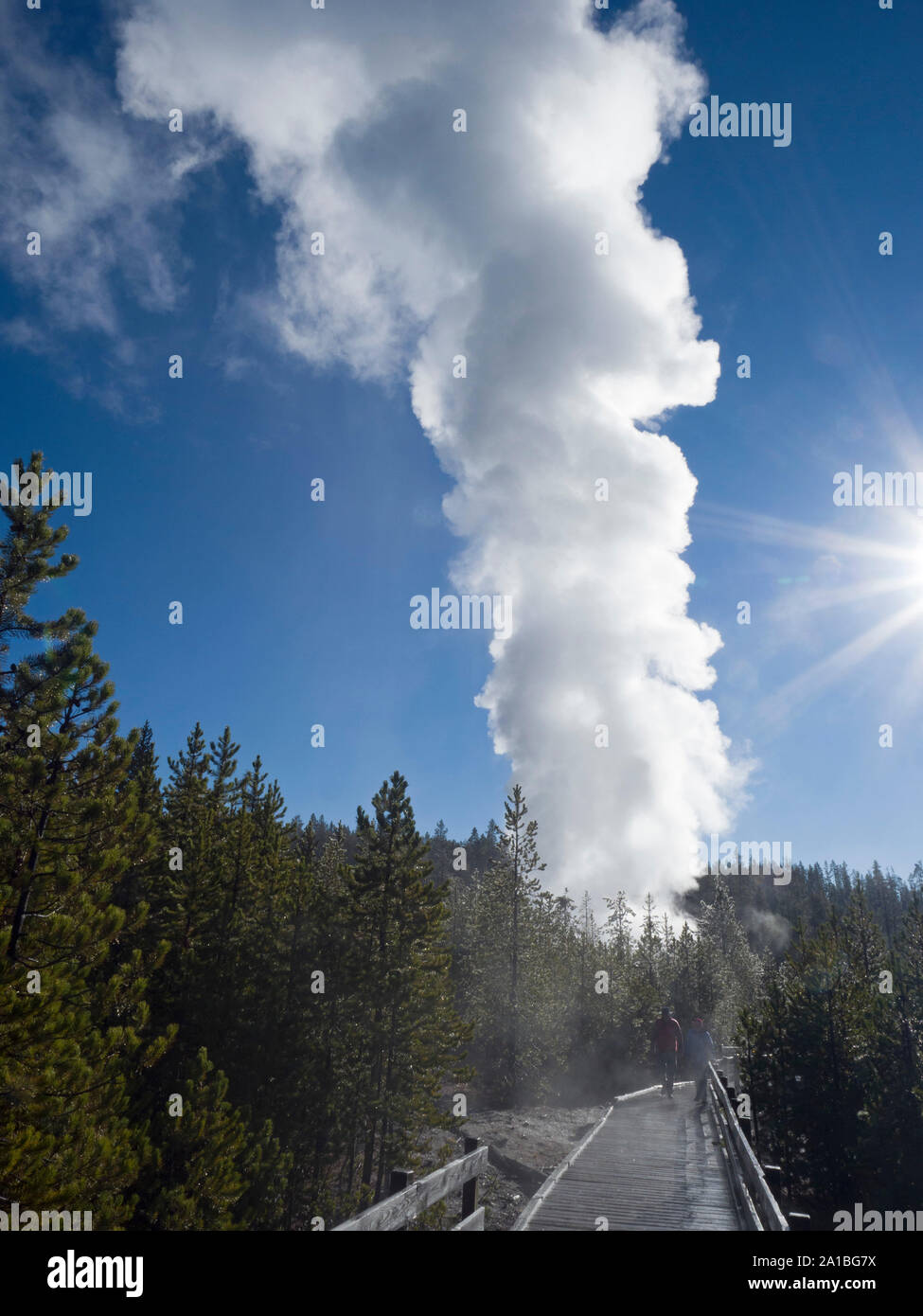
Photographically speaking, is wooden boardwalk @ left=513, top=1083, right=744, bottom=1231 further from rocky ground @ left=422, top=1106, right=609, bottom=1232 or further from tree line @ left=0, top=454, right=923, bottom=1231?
tree line @ left=0, top=454, right=923, bottom=1231

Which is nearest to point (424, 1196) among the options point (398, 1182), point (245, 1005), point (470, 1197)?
point (398, 1182)

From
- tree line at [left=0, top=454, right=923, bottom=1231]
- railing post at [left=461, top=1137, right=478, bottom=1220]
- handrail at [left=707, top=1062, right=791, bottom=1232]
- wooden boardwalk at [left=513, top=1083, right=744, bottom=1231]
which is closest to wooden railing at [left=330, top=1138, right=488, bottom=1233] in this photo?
railing post at [left=461, top=1137, right=478, bottom=1220]

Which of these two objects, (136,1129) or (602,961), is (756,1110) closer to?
(136,1129)

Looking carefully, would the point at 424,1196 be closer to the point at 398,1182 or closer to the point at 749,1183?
the point at 398,1182

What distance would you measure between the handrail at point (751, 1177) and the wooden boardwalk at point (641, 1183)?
0.30m

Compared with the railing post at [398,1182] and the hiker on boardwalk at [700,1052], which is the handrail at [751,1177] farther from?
the hiker on boardwalk at [700,1052]

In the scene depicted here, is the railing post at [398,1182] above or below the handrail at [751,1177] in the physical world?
above

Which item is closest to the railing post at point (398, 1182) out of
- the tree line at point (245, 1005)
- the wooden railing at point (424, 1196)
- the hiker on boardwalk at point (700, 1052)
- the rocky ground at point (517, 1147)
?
the wooden railing at point (424, 1196)

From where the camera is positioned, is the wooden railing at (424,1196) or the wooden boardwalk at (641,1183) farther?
the wooden boardwalk at (641,1183)

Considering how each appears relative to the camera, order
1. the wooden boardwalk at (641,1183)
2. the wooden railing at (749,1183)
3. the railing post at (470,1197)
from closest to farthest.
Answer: the wooden railing at (749,1183) < the railing post at (470,1197) < the wooden boardwalk at (641,1183)

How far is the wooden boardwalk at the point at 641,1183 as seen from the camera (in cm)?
973
